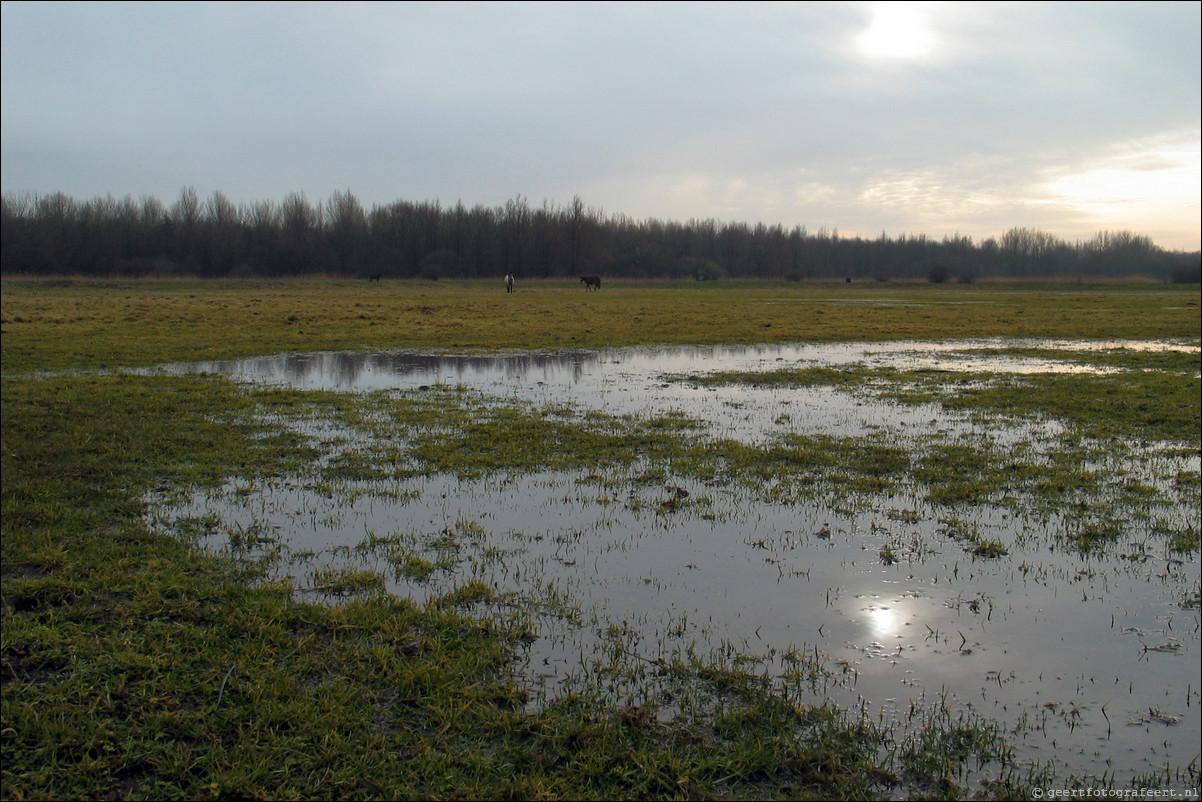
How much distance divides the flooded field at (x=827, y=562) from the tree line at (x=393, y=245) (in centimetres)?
7536

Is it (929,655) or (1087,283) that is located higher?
(1087,283)

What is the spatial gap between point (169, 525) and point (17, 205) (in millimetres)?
115347

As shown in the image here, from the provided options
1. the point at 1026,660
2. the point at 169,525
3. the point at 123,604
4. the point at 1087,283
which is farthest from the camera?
the point at 1087,283

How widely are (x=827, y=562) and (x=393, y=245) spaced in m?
107

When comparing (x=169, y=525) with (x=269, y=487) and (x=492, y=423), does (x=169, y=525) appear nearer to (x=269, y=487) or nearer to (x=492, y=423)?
(x=269, y=487)

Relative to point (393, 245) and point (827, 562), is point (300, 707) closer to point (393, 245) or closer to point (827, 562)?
point (827, 562)

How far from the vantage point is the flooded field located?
4.25 metres

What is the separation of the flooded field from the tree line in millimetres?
75358

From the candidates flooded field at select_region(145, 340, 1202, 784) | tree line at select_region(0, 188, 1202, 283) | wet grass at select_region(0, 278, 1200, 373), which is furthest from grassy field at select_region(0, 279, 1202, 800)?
tree line at select_region(0, 188, 1202, 283)

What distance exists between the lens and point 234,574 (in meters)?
5.73

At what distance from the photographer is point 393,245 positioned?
10594 cm

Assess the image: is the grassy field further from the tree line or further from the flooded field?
the tree line

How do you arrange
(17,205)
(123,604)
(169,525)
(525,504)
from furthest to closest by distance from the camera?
1. (17,205)
2. (525,504)
3. (169,525)
4. (123,604)

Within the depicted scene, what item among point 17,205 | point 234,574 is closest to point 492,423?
point 234,574
